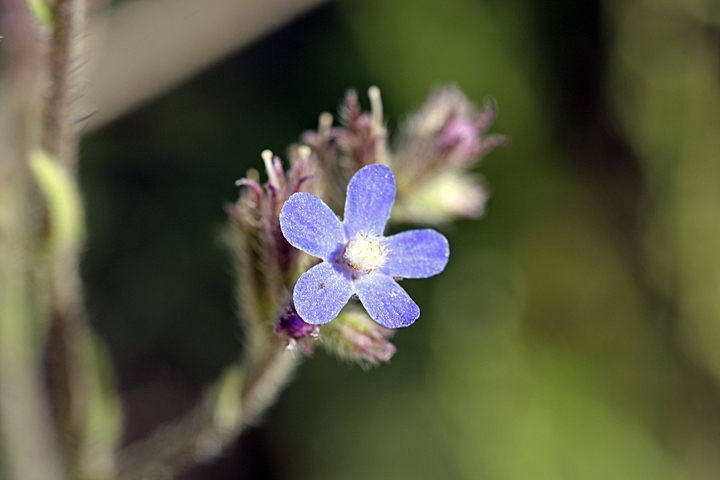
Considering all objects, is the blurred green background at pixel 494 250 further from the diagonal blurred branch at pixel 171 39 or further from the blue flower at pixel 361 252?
the blue flower at pixel 361 252

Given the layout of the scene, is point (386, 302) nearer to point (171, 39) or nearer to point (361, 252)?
point (361, 252)

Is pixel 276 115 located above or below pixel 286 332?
above

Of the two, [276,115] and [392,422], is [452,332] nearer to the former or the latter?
[392,422]

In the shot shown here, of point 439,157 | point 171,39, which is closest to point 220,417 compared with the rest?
point 439,157

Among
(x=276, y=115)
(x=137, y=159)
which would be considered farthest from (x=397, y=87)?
(x=137, y=159)

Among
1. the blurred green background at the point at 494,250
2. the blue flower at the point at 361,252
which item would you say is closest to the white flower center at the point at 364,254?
the blue flower at the point at 361,252

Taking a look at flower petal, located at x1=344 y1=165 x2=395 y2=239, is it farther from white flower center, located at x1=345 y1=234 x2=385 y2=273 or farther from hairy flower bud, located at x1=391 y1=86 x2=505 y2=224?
hairy flower bud, located at x1=391 y1=86 x2=505 y2=224
